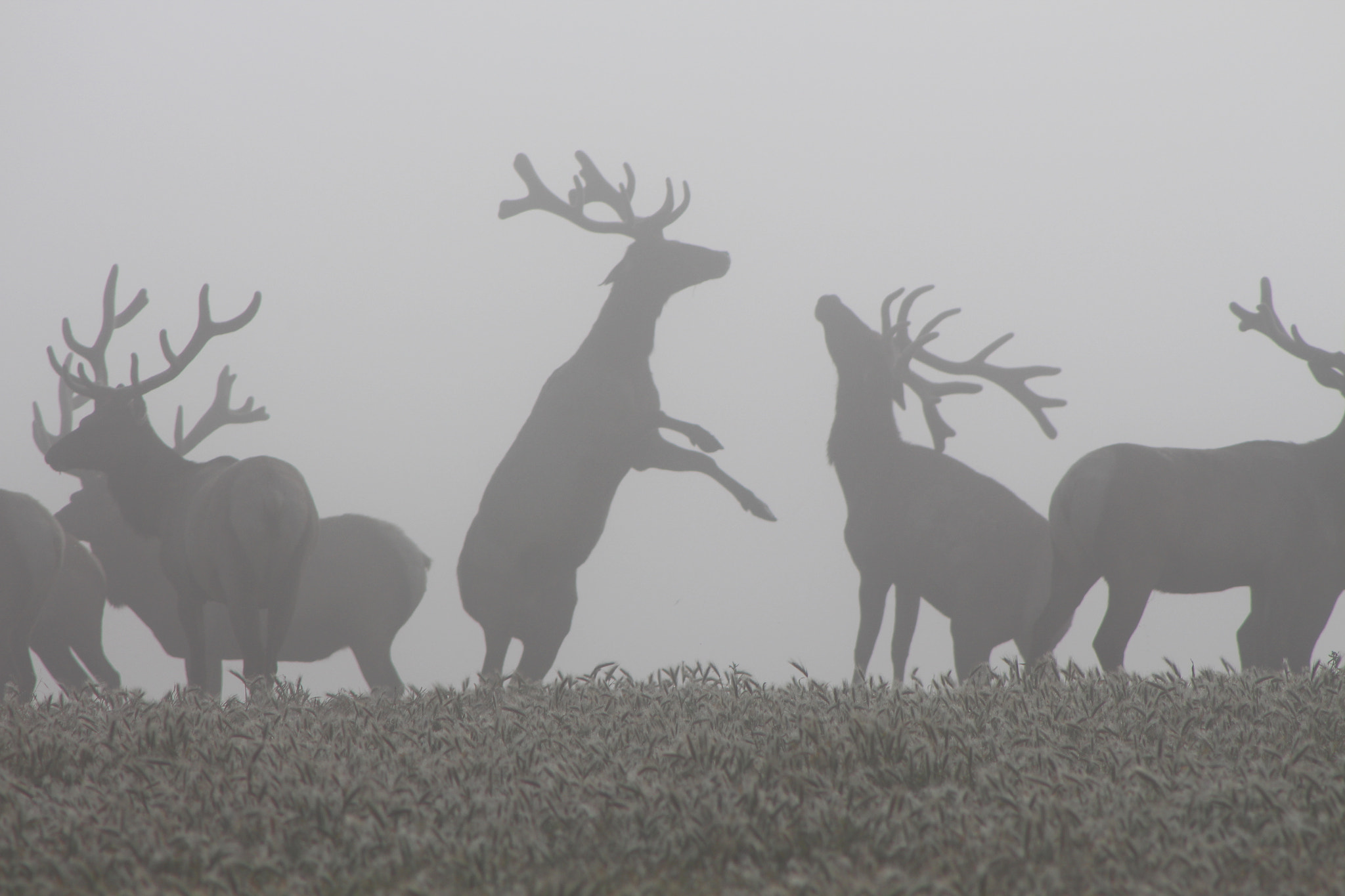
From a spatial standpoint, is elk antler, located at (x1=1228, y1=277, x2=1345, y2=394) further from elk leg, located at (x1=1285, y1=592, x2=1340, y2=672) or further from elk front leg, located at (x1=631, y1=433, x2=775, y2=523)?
elk front leg, located at (x1=631, y1=433, x2=775, y2=523)

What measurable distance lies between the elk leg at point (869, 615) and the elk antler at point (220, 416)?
7.15m

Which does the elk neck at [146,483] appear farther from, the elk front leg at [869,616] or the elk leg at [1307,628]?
the elk leg at [1307,628]

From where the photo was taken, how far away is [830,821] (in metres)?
2.34

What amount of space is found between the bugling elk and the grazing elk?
1.08 m

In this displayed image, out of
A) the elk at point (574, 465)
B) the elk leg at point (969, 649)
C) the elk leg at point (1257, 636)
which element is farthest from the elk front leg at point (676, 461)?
the elk leg at point (1257, 636)

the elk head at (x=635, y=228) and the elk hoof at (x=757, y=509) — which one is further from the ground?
the elk head at (x=635, y=228)

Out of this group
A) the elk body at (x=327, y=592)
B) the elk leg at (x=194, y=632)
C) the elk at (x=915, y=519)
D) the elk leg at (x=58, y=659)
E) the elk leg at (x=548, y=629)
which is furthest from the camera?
the elk body at (x=327, y=592)

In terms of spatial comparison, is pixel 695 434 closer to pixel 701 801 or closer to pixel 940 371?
pixel 940 371

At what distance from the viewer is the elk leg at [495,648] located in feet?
28.8

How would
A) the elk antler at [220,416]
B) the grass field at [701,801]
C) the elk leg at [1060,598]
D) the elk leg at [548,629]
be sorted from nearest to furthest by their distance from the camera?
the grass field at [701,801]
the elk leg at [1060,598]
the elk leg at [548,629]
the elk antler at [220,416]

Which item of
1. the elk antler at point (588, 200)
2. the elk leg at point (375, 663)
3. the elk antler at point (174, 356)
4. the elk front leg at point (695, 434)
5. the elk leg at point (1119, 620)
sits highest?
the elk antler at point (588, 200)

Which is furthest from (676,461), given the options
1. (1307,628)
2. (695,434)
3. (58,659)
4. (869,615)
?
(58,659)

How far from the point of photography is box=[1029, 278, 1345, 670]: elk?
22.5ft

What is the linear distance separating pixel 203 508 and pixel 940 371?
20.0 ft
